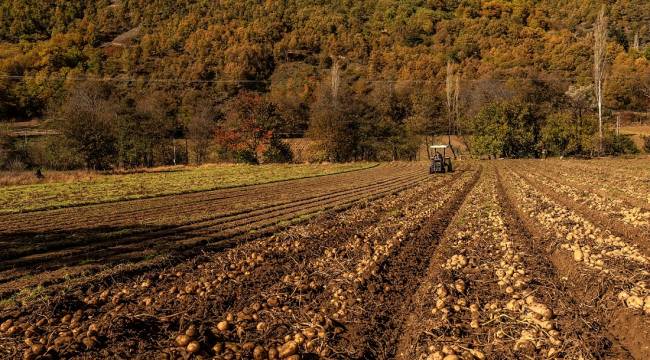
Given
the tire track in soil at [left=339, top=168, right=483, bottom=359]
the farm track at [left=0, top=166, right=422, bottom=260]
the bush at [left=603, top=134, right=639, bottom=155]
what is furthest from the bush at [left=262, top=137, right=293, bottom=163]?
the tire track in soil at [left=339, top=168, right=483, bottom=359]

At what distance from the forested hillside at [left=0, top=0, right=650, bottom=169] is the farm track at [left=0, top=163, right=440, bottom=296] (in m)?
40.1

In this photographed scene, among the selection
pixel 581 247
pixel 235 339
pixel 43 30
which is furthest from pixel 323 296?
pixel 43 30

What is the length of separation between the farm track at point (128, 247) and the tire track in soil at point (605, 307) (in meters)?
6.59

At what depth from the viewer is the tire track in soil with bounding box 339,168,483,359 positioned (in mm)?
4438

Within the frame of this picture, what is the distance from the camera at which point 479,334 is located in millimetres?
4535

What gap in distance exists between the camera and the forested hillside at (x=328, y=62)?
57.2 m

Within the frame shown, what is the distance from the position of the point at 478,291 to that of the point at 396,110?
6702 centimetres

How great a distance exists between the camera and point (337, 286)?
6.14m

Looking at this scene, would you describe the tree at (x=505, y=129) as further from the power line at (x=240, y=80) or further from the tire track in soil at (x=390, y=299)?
the tire track in soil at (x=390, y=299)

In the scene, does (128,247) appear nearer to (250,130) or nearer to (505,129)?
(250,130)

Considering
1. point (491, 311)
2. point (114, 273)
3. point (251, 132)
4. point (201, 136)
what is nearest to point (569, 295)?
point (491, 311)

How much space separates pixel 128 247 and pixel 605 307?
29.1 ft

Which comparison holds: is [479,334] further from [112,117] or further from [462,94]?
[462,94]

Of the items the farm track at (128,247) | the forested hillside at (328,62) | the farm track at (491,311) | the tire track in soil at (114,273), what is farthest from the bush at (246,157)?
the farm track at (491,311)
